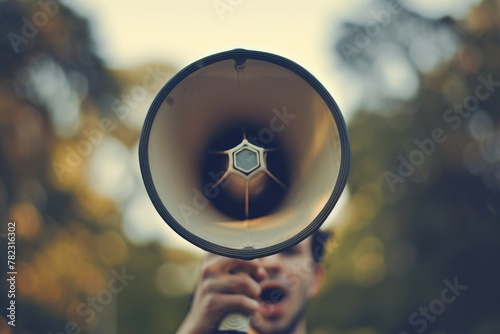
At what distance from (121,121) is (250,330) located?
30.5 ft

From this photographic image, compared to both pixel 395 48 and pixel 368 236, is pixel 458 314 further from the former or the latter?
pixel 395 48

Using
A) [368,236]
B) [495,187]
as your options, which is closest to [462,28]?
[495,187]

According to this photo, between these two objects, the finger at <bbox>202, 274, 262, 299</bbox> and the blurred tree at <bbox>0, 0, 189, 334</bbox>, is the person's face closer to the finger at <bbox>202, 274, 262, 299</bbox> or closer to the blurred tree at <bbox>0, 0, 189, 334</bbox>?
the finger at <bbox>202, 274, 262, 299</bbox>

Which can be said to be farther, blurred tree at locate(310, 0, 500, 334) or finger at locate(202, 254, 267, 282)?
blurred tree at locate(310, 0, 500, 334)

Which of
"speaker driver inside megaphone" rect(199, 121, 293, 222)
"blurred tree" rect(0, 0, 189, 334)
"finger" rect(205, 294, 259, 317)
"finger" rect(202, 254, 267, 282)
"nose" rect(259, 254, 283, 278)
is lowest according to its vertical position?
"finger" rect(205, 294, 259, 317)

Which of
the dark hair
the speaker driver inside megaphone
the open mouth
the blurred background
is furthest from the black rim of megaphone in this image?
the blurred background

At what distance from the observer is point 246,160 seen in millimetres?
3830

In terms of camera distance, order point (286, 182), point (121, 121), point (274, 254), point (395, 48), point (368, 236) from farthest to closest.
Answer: point (368, 236), point (395, 48), point (121, 121), point (286, 182), point (274, 254)

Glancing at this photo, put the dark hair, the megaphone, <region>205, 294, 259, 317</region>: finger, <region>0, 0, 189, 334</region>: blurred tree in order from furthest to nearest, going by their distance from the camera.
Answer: <region>0, 0, 189, 334</region>: blurred tree, the dark hair, the megaphone, <region>205, 294, 259, 317</region>: finger

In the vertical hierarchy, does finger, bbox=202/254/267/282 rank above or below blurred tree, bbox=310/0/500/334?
below

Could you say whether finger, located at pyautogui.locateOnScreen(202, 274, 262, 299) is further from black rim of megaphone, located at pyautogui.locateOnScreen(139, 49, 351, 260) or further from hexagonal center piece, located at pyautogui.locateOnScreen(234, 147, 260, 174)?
hexagonal center piece, located at pyautogui.locateOnScreen(234, 147, 260, 174)

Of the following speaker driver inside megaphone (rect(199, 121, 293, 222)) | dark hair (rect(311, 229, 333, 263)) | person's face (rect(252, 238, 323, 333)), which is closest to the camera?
person's face (rect(252, 238, 323, 333))

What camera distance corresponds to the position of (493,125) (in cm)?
1300

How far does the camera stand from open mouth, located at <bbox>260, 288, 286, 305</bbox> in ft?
11.4
